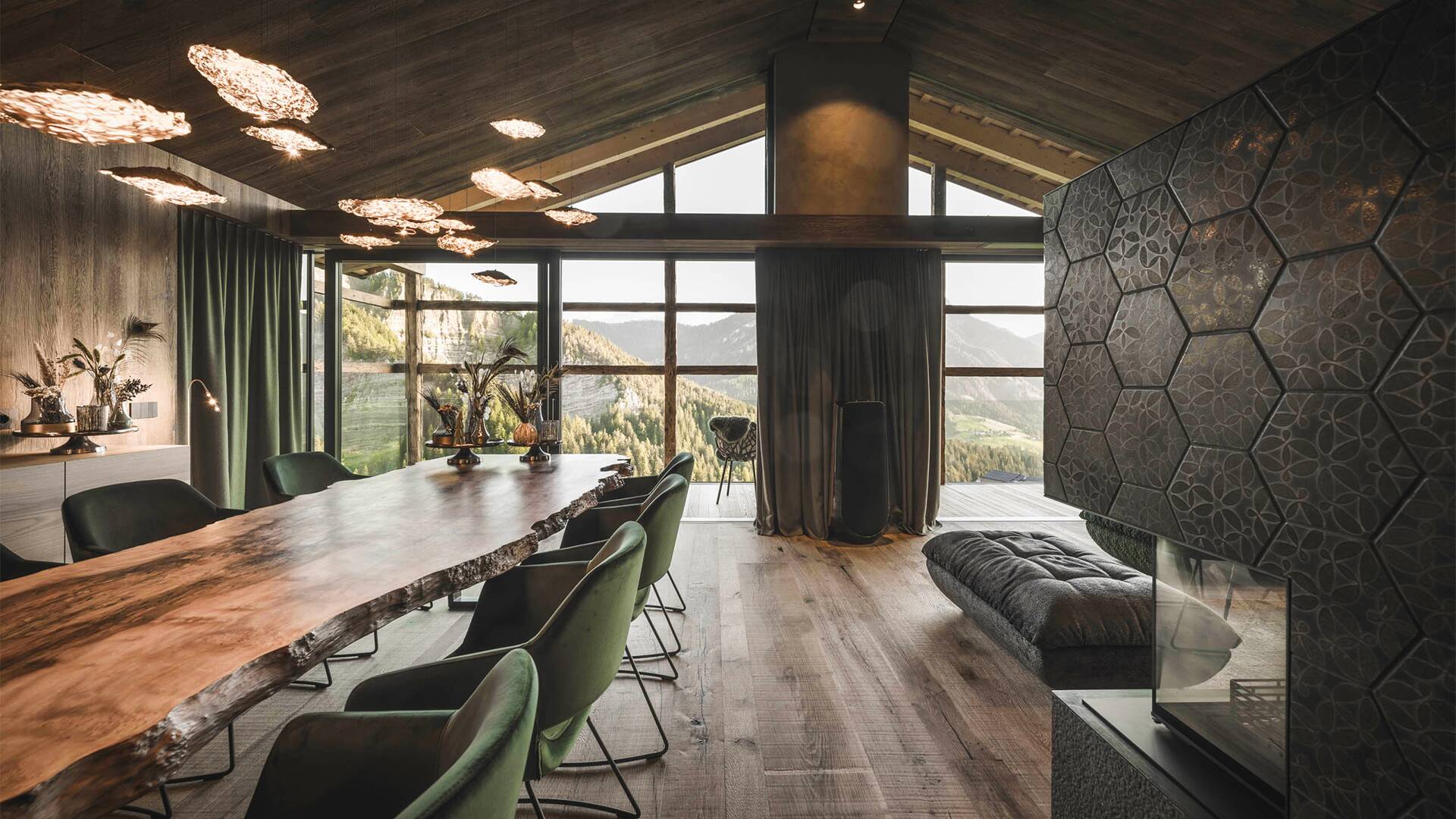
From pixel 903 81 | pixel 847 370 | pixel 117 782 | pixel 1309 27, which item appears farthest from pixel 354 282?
pixel 1309 27

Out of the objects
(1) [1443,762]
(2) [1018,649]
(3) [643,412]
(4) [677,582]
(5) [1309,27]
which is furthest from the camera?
(3) [643,412]

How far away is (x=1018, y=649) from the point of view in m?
2.43

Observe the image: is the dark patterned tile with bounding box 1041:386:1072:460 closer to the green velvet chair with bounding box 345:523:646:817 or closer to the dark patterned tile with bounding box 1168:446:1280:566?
the dark patterned tile with bounding box 1168:446:1280:566

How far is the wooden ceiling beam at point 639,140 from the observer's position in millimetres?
5434

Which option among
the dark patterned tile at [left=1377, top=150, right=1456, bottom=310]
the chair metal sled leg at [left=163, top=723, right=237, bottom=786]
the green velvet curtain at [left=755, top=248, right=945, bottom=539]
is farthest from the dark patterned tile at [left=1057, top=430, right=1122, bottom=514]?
the green velvet curtain at [left=755, top=248, right=945, bottom=539]

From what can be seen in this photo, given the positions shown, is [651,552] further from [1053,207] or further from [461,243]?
[461,243]

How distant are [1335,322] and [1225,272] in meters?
0.21

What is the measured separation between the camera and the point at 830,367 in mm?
5230

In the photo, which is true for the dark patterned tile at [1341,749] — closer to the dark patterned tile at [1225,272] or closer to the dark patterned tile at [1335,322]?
the dark patterned tile at [1335,322]

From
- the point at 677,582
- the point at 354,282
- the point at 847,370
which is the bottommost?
the point at 677,582

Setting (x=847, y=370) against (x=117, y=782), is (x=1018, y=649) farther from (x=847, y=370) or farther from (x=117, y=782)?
(x=847, y=370)

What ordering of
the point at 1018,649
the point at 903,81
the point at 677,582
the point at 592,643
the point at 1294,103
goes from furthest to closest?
the point at 903,81, the point at 677,582, the point at 1018,649, the point at 592,643, the point at 1294,103

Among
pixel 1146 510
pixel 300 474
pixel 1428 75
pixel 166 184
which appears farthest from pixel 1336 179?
pixel 300 474

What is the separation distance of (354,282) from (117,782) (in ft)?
17.4
